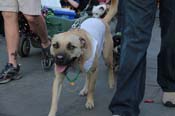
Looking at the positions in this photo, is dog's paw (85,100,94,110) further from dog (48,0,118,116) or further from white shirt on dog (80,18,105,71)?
white shirt on dog (80,18,105,71)

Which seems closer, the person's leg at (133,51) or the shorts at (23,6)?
the person's leg at (133,51)

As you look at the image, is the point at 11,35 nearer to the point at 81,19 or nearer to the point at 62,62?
the point at 81,19

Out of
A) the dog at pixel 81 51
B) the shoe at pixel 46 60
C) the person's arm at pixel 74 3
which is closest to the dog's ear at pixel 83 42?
the dog at pixel 81 51

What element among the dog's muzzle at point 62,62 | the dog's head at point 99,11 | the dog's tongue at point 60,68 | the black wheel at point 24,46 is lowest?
the black wheel at point 24,46

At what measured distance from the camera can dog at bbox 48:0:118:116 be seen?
384 cm

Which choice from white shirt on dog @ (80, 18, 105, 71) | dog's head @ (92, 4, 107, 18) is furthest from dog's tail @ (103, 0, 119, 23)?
dog's head @ (92, 4, 107, 18)

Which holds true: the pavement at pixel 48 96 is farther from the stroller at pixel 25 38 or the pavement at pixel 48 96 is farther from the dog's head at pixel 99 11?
the dog's head at pixel 99 11

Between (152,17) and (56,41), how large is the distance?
837mm

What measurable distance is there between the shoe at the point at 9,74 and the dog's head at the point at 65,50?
55.1 inches

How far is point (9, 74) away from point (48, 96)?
76 centimetres

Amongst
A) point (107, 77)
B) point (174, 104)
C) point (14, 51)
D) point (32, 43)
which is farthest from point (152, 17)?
point (32, 43)

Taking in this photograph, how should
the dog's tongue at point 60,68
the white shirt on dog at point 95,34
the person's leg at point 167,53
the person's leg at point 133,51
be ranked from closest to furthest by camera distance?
the person's leg at point 133,51 → the dog's tongue at point 60,68 → the person's leg at point 167,53 → the white shirt on dog at point 95,34

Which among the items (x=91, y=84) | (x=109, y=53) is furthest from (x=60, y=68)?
(x=109, y=53)

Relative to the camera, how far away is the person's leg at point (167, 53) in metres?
4.02
